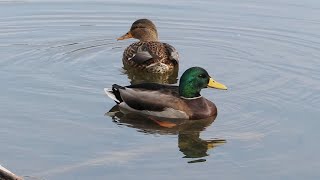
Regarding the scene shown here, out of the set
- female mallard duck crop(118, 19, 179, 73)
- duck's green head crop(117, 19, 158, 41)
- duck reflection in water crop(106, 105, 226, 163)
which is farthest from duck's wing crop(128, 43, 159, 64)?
duck reflection in water crop(106, 105, 226, 163)

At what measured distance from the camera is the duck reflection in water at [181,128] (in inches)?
370

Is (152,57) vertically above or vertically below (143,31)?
below

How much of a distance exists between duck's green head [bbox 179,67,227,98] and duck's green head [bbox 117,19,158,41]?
3.68m

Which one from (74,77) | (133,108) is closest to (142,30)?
(74,77)

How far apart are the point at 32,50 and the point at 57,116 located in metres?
3.69

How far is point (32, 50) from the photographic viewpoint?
13.8 metres

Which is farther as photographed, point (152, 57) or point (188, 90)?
point (152, 57)

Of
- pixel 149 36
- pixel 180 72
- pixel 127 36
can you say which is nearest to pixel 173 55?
pixel 180 72

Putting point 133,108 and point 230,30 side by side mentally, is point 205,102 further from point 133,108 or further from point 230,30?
point 230,30

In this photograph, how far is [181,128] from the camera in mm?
10328

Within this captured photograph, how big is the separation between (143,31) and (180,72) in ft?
5.76

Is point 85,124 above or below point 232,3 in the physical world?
below

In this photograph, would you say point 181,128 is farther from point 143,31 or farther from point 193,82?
point 143,31

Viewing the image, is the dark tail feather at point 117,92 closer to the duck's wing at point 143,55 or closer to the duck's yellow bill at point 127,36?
the duck's wing at point 143,55
